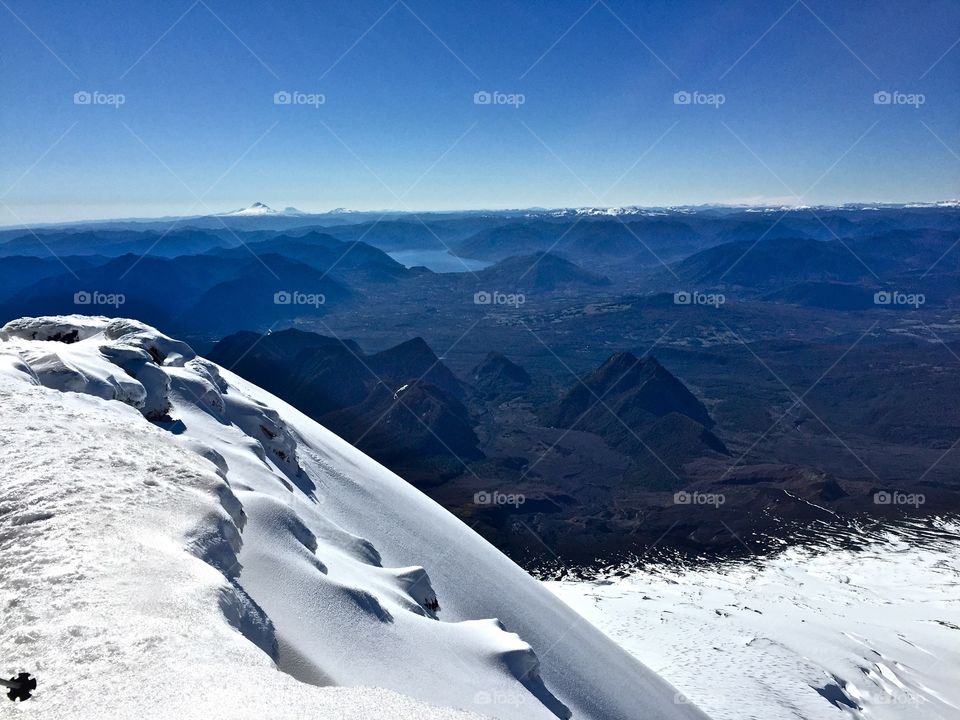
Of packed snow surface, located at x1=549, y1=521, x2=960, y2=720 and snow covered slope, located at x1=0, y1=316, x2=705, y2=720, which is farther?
packed snow surface, located at x1=549, y1=521, x2=960, y2=720

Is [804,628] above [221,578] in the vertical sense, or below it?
below

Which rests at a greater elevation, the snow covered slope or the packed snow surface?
the snow covered slope

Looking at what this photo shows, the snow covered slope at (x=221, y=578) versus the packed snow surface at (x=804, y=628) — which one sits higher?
the snow covered slope at (x=221, y=578)

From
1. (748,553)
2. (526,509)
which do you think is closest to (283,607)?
(748,553)

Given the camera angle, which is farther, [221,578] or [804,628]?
[804,628]

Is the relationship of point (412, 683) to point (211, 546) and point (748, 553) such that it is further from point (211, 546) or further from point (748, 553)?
point (748, 553)
